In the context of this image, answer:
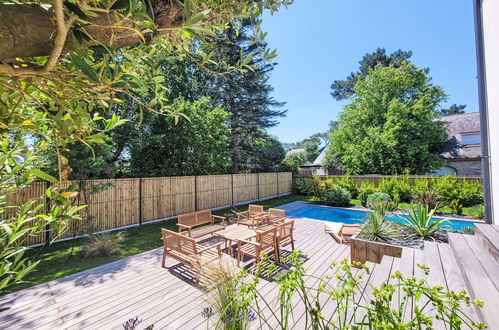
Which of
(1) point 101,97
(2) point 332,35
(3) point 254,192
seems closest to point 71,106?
(1) point 101,97

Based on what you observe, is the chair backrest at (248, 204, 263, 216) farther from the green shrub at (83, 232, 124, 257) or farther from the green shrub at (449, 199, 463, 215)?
the green shrub at (449, 199, 463, 215)

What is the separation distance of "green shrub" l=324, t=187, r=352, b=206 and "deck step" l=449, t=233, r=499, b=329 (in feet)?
28.5

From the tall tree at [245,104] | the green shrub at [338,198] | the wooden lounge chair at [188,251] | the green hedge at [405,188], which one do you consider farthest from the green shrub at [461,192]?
the wooden lounge chair at [188,251]

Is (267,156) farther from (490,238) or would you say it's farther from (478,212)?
(490,238)

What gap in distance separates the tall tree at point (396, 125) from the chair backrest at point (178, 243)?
1652cm

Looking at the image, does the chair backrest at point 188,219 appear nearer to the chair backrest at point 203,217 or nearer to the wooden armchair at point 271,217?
the chair backrest at point 203,217

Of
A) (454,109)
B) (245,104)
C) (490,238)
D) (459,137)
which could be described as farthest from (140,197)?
(454,109)

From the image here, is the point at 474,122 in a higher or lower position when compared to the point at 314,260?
higher

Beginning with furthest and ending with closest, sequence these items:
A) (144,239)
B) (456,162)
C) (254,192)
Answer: (456,162), (254,192), (144,239)

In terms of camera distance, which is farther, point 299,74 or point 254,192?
point 299,74

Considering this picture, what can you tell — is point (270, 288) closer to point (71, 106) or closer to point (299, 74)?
point (71, 106)

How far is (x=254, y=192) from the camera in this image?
42.5 feet

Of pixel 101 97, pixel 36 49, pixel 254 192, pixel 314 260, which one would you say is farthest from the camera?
pixel 254 192

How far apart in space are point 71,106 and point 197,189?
8.79 m
